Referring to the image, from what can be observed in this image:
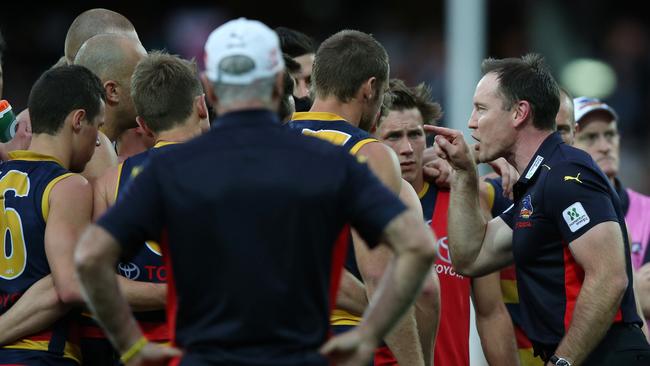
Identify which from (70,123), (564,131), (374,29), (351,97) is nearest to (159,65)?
(70,123)

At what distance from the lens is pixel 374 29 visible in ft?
64.0

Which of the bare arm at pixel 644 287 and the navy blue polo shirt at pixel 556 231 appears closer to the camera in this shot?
the navy blue polo shirt at pixel 556 231

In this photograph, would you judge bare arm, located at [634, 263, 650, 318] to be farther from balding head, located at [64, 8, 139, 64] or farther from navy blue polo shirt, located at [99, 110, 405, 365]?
navy blue polo shirt, located at [99, 110, 405, 365]

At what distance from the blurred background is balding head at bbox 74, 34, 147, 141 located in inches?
403

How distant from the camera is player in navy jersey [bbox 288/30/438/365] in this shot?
5.41 m

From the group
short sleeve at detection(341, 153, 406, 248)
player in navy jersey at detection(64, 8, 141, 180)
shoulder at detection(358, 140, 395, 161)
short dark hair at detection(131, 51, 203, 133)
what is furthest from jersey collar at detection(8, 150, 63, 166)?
short sleeve at detection(341, 153, 406, 248)

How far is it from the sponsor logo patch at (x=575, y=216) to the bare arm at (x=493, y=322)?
145 centimetres

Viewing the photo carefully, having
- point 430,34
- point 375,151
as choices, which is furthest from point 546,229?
point 430,34

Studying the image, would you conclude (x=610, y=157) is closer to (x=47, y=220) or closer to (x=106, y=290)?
(x=47, y=220)

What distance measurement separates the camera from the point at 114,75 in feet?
20.5

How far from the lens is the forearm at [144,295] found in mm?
5207

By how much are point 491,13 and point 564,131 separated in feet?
40.8

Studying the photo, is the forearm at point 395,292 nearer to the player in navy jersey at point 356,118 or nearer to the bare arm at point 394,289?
the bare arm at point 394,289

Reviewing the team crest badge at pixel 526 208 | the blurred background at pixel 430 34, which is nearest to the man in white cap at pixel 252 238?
the team crest badge at pixel 526 208
